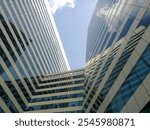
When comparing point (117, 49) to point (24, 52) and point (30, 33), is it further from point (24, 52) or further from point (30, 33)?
point (30, 33)

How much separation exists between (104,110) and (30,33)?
2582cm

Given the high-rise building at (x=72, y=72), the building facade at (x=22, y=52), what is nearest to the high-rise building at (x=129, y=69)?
the high-rise building at (x=72, y=72)

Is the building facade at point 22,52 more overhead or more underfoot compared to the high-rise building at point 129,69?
more overhead

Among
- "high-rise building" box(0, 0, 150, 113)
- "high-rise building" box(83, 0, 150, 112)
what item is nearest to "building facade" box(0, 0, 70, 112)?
"high-rise building" box(0, 0, 150, 113)

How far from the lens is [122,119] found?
557 inches

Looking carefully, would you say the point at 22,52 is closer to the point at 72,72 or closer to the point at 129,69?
the point at 72,72

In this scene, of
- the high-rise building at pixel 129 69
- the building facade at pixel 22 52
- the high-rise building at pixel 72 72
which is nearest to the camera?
the high-rise building at pixel 129 69

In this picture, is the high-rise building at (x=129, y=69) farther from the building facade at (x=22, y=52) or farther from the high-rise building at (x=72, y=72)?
the building facade at (x=22, y=52)

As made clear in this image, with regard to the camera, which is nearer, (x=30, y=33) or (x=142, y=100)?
(x=142, y=100)

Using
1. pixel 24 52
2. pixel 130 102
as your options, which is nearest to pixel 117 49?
pixel 130 102

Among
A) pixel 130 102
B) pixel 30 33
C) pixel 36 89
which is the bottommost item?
pixel 130 102

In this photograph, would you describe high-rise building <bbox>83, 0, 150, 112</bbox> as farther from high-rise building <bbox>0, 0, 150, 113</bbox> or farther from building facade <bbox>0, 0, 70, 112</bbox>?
building facade <bbox>0, 0, 70, 112</bbox>

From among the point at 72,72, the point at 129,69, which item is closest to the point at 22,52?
the point at 72,72

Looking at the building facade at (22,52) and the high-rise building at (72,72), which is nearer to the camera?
the high-rise building at (72,72)
